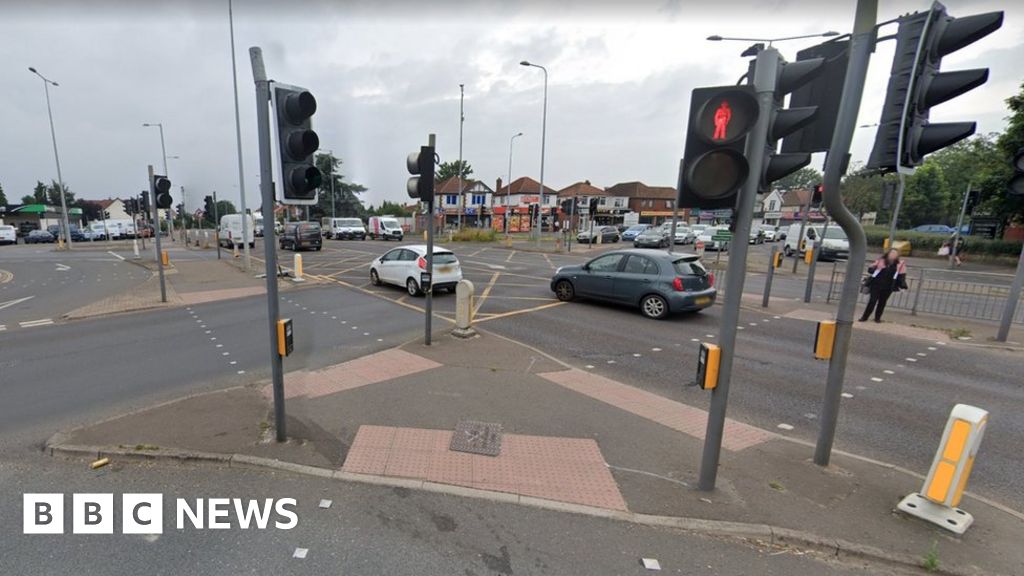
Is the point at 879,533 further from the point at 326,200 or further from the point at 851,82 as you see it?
the point at 326,200

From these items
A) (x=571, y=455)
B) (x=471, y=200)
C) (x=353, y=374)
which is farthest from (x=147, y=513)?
(x=471, y=200)

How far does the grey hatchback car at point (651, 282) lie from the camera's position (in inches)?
404

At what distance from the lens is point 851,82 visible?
3312mm

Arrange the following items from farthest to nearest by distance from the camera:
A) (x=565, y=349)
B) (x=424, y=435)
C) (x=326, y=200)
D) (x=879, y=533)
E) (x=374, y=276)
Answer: (x=326, y=200), (x=374, y=276), (x=565, y=349), (x=424, y=435), (x=879, y=533)

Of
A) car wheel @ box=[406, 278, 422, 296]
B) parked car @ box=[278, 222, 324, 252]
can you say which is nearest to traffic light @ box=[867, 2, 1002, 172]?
car wheel @ box=[406, 278, 422, 296]

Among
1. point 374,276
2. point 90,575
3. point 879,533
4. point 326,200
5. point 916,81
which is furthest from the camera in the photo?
point 326,200

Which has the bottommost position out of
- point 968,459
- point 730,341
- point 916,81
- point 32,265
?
point 32,265

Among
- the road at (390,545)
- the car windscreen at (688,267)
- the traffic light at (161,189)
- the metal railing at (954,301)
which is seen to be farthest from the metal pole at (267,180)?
the metal railing at (954,301)

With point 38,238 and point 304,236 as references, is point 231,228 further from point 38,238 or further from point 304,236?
point 38,238

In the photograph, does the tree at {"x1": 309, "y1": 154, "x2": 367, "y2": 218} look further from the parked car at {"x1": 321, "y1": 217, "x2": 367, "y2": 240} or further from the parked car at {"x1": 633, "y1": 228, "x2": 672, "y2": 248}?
the parked car at {"x1": 633, "y1": 228, "x2": 672, "y2": 248}

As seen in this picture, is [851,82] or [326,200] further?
[326,200]

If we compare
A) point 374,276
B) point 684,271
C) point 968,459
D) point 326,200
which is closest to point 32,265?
point 374,276

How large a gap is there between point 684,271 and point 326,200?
69080 mm

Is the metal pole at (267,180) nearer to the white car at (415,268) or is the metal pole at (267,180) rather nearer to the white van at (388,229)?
the white car at (415,268)
